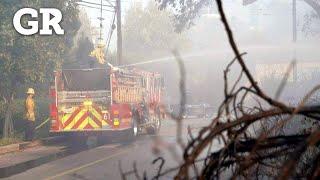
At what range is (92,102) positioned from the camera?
56.2 feet

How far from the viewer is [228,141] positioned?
6.33 ft

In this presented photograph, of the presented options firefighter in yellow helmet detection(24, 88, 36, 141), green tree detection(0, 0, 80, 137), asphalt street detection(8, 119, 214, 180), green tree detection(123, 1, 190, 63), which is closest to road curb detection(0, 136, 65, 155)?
firefighter in yellow helmet detection(24, 88, 36, 141)

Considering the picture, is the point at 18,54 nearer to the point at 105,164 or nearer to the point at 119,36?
the point at 105,164

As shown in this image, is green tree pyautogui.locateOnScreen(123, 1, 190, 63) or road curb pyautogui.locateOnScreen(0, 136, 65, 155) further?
green tree pyautogui.locateOnScreen(123, 1, 190, 63)

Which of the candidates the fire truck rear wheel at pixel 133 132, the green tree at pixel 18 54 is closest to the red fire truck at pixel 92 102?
the fire truck rear wheel at pixel 133 132

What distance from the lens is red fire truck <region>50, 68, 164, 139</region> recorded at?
16844 mm

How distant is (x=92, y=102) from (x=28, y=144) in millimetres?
2319

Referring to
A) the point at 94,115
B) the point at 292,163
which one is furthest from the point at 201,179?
the point at 94,115

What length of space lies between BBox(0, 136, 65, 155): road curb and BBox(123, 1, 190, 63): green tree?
38.2 metres

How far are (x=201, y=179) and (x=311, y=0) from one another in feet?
67.6

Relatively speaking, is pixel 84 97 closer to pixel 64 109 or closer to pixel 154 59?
pixel 64 109

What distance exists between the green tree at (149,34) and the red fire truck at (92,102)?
38787 millimetres

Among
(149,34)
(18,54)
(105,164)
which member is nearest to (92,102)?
(18,54)

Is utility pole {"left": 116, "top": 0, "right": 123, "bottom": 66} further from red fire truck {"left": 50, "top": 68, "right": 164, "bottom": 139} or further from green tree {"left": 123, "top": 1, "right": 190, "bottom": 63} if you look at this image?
green tree {"left": 123, "top": 1, "right": 190, "bottom": 63}
